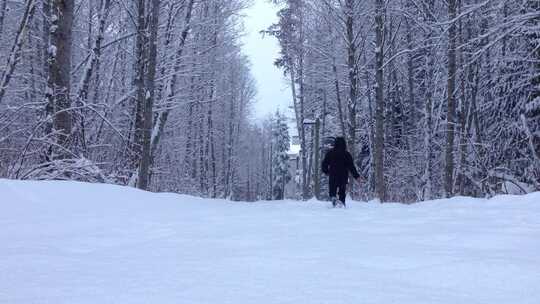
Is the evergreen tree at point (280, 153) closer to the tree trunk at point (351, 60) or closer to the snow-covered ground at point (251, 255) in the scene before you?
the tree trunk at point (351, 60)

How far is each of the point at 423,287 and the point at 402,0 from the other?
15.2 metres

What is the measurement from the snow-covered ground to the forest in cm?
291

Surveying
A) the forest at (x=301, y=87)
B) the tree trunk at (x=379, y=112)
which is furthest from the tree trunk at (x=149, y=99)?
the tree trunk at (x=379, y=112)

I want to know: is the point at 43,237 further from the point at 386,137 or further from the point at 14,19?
the point at 386,137

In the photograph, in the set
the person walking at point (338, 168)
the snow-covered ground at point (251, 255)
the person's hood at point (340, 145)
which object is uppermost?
the person's hood at point (340, 145)

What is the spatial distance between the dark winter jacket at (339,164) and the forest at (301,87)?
11.8ft

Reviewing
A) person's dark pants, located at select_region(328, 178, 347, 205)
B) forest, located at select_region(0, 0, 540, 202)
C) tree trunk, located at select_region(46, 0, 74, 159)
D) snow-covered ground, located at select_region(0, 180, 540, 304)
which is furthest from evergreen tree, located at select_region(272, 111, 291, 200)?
snow-covered ground, located at select_region(0, 180, 540, 304)

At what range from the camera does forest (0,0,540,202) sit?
8961mm

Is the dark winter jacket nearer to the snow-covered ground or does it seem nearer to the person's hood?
the person's hood

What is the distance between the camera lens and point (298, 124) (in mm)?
29172

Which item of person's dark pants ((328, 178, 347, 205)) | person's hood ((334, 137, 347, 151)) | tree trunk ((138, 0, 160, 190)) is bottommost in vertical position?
person's dark pants ((328, 178, 347, 205))

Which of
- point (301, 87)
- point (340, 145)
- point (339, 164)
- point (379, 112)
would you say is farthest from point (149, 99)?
point (301, 87)

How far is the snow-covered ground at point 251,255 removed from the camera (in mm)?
2520

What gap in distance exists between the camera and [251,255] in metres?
3.59
